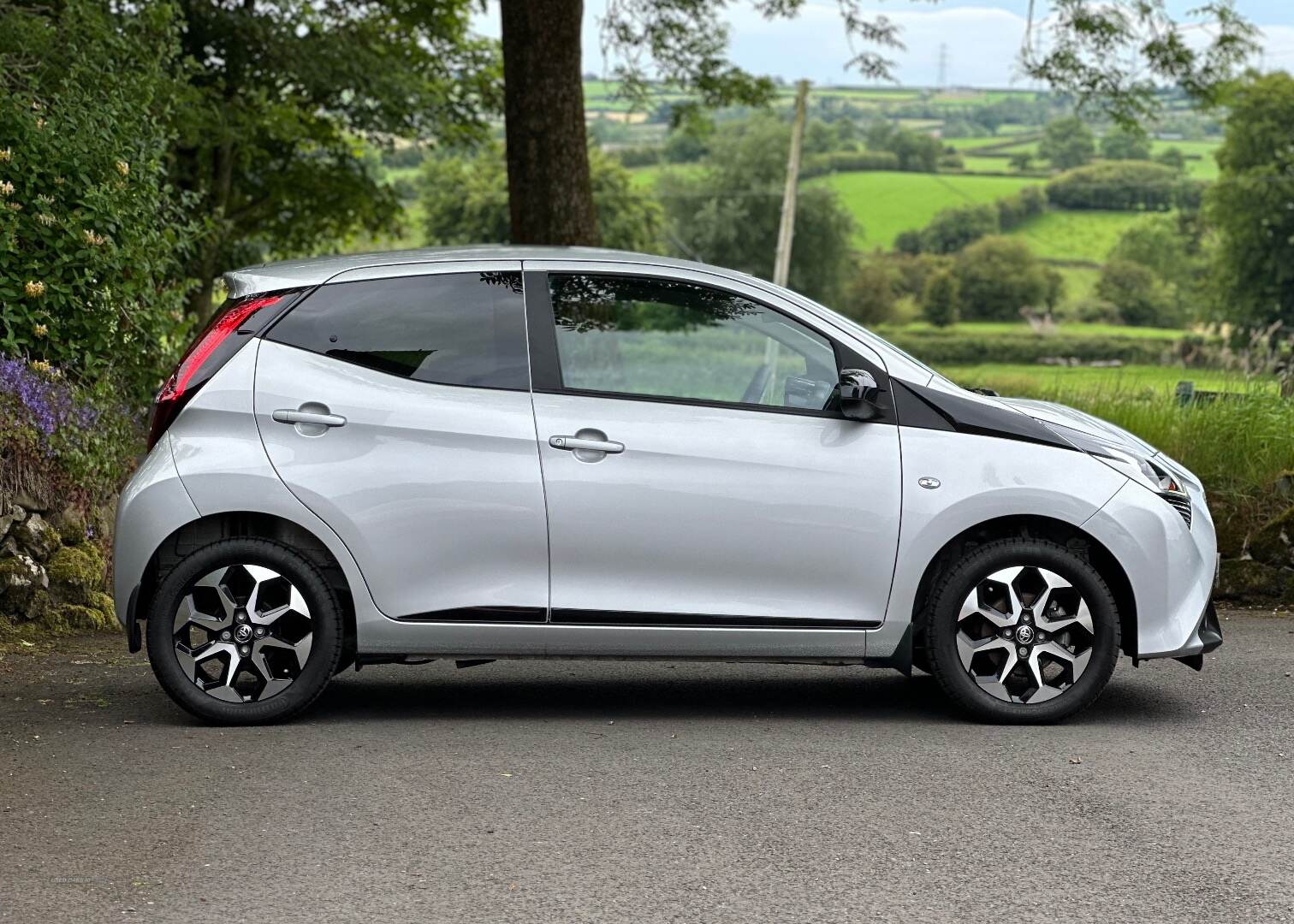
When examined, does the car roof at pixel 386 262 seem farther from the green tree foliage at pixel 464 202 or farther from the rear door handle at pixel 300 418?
the green tree foliage at pixel 464 202

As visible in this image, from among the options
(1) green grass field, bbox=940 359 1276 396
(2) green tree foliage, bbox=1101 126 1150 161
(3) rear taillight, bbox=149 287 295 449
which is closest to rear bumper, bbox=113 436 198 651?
(3) rear taillight, bbox=149 287 295 449

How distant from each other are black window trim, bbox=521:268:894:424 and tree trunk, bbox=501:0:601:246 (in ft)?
22.8

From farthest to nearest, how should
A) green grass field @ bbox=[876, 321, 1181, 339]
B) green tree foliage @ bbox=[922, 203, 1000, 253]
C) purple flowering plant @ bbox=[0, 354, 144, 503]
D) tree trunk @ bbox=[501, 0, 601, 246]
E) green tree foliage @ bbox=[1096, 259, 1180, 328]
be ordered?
green tree foliage @ bbox=[922, 203, 1000, 253] < green tree foliage @ bbox=[1096, 259, 1180, 328] < green grass field @ bbox=[876, 321, 1181, 339] < tree trunk @ bbox=[501, 0, 601, 246] < purple flowering plant @ bbox=[0, 354, 144, 503]

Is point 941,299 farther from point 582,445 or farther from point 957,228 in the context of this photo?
point 582,445

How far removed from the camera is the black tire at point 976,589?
643 centimetres

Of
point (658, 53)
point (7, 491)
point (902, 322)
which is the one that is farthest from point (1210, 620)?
point (902, 322)

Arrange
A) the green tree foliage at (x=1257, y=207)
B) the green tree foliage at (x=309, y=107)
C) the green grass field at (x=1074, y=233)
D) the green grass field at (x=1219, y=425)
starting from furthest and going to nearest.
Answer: the green grass field at (x=1074, y=233), the green tree foliage at (x=1257, y=207), the green tree foliage at (x=309, y=107), the green grass field at (x=1219, y=425)

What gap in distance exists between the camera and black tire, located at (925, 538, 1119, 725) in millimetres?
6434

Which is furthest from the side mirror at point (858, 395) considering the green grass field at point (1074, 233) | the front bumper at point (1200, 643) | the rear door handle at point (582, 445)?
the green grass field at point (1074, 233)

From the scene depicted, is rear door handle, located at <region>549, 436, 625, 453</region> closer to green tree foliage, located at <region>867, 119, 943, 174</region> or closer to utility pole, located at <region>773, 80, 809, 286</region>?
utility pole, located at <region>773, 80, 809, 286</region>

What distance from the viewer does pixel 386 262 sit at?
666 cm

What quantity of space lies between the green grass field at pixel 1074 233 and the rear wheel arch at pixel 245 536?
128 m

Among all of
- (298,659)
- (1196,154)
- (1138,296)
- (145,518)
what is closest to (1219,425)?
(298,659)

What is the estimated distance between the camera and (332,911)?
14.6 feet
